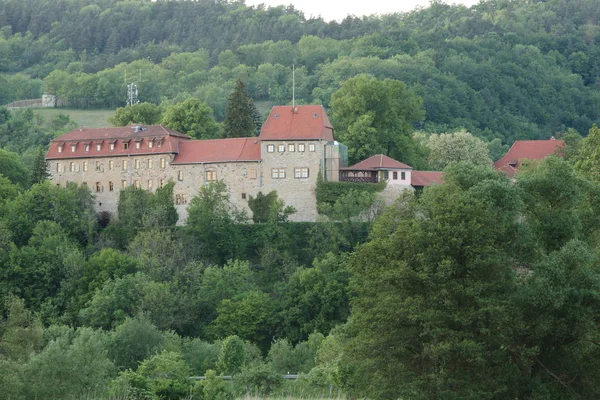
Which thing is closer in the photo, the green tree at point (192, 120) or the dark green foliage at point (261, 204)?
the dark green foliage at point (261, 204)

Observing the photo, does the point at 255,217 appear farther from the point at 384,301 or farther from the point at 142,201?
the point at 384,301

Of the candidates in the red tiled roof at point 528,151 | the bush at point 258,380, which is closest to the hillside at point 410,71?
the red tiled roof at point 528,151

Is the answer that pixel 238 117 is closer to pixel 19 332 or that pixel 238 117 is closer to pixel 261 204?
pixel 261 204

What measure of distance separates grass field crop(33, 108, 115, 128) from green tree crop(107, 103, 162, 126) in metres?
37.8

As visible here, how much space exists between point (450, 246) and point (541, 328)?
3.89 m

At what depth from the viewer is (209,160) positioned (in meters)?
80.2

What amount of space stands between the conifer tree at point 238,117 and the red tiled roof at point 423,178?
534 inches

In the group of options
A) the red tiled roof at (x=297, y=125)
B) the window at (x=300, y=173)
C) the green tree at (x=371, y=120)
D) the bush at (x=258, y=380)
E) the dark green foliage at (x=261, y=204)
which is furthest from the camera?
the green tree at (x=371, y=120)

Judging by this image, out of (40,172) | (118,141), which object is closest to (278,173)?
(118,141)

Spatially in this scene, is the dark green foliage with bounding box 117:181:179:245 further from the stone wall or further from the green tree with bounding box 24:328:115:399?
the green tree with bounding box 24:328:115:399

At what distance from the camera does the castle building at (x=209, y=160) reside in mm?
78312

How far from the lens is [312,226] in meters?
77.5

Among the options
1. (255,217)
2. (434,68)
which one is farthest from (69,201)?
(434,68)

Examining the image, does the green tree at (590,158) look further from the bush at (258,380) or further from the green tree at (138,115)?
the green tree at (138,115)
